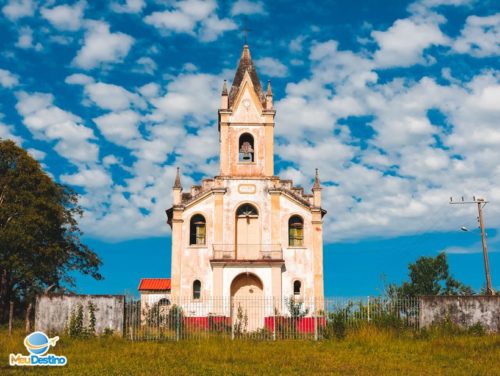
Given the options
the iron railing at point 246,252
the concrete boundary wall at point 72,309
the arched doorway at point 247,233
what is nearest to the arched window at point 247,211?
the arched doorway at point 247,233

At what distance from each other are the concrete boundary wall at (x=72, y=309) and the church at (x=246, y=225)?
10231 millimetres

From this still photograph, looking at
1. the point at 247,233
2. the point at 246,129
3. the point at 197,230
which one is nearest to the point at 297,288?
the point at 247,233

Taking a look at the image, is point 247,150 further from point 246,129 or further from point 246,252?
point 246,252

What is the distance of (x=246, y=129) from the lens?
3941 cm

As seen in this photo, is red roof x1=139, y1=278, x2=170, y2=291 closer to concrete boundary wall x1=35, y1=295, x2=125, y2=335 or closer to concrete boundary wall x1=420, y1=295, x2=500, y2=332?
concrete boundary wall x1=35, y1=295, x2=125, y2=335

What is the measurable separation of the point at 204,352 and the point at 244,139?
20.9m

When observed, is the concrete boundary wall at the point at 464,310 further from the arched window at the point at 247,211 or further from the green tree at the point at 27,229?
the green tree at the point at 27,229

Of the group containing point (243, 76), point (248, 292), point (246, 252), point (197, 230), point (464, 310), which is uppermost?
point (243, 76)

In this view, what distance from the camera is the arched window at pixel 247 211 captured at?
1492 inches

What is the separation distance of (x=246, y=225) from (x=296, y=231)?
3102 millimetres

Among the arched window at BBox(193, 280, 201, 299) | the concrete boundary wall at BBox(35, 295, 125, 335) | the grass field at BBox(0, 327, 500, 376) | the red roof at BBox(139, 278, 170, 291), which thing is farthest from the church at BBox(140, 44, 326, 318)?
the grass field at BBox(0, 327, 500, 376)

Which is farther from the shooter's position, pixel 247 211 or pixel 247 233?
pixel 247 211

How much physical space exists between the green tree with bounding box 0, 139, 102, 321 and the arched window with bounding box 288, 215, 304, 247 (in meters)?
13.8

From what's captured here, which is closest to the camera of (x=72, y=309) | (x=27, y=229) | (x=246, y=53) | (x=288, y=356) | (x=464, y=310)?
(x=288, y=356)
